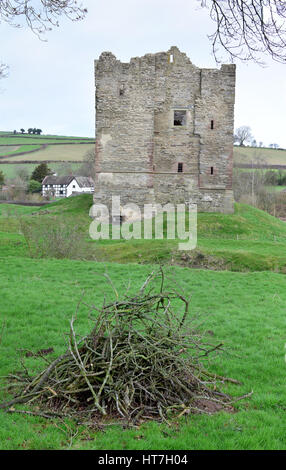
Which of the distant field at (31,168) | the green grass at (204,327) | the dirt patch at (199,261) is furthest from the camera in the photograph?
the distant field at (31,168)

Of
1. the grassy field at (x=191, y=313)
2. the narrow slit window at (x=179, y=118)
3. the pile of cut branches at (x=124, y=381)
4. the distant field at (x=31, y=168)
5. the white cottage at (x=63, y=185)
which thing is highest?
the narrow slit window at (x=179, y=118)

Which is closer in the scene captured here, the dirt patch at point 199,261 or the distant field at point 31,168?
the dirt patch at point 199,261

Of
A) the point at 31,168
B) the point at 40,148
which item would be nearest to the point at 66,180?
the point at 31,168

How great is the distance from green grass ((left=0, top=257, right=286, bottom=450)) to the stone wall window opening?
709 inches

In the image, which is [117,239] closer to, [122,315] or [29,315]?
[29,315]

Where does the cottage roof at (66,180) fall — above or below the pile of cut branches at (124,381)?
above

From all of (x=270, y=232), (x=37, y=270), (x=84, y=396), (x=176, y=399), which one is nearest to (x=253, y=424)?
(x=176, y=399)

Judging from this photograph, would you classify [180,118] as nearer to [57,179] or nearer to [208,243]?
[208,243]

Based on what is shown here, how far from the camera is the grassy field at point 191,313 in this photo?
5.11 metres

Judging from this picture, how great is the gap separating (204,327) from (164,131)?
24.5 m

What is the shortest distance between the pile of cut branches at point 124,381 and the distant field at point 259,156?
68.1 m

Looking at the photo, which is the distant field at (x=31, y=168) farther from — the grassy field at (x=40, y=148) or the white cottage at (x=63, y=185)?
the white cottage at (x=63, y=185)

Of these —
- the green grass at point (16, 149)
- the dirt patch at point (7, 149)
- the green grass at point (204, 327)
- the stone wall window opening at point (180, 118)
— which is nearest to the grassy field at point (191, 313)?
the green grass at point (204, 327)

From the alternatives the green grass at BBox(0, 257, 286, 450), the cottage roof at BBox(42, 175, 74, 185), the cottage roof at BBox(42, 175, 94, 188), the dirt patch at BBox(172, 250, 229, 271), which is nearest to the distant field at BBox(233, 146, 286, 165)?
the cottage roof at BBox(42, 175, 94, 188)
